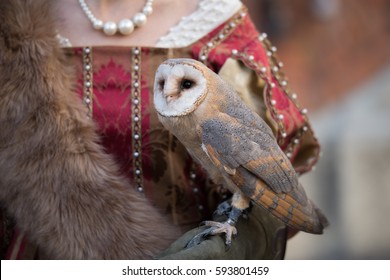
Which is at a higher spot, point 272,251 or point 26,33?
point 26,33

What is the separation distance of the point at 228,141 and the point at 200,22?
0.31m

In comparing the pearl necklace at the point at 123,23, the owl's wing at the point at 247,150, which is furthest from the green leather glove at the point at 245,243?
the pearl necklace at the point at 123,23

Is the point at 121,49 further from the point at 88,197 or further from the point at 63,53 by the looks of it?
the point at 88,197

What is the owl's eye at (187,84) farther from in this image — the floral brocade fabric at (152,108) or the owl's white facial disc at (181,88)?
the floral brocade fabric at (152,108)

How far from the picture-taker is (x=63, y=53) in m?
1.12

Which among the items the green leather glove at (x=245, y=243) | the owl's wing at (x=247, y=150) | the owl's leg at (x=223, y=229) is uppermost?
the owl's wing at (x=247, y=150)

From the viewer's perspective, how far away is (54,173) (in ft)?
3.38

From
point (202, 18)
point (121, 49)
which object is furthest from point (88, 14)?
point (202, 18)

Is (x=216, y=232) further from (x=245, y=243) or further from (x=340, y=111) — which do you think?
(x=340, y=111)

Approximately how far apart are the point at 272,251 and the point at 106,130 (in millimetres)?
337

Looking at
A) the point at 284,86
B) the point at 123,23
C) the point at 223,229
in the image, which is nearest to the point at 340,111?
the point at 284,86

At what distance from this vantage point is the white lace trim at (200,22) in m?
1.16
